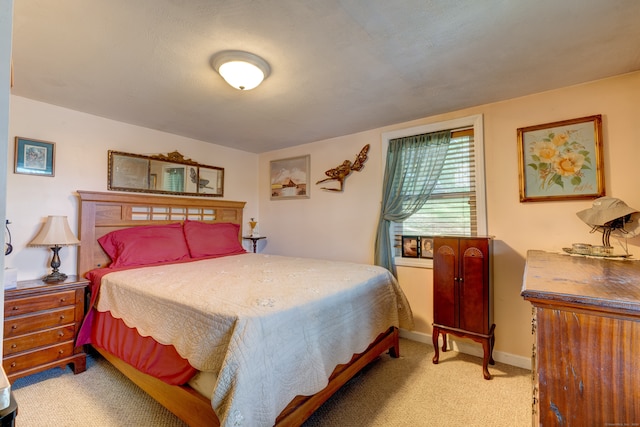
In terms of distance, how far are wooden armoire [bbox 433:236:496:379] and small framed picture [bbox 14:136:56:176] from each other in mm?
3557

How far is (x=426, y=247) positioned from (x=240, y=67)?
2.38m

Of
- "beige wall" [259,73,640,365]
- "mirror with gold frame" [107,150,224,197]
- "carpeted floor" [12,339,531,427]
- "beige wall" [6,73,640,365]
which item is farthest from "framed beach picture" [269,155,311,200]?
"carpeted floor" [12,339,531,427]

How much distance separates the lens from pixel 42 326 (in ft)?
7.16

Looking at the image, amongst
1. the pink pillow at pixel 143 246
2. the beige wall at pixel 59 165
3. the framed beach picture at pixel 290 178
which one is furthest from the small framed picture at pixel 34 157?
the framed beach picture at pixel 290 178

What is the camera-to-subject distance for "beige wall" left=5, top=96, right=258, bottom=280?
2439 millimetres

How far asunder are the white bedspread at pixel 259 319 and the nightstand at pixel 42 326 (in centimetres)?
22

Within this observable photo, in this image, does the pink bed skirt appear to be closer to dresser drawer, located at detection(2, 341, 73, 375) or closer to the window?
dresser drawer, located at detection(2, 341, 73, 375)

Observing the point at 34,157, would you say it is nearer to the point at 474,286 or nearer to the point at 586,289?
the point at 586,289

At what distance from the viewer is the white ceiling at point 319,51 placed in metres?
1.45

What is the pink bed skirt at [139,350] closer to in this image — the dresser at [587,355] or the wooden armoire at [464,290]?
the dresser at [587,355]

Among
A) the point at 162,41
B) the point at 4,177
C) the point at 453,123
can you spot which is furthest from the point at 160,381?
the point at 453,123

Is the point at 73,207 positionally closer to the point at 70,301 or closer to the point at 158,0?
the point at 70,301

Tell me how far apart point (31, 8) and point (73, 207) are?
187cm

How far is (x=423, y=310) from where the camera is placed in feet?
9.76
